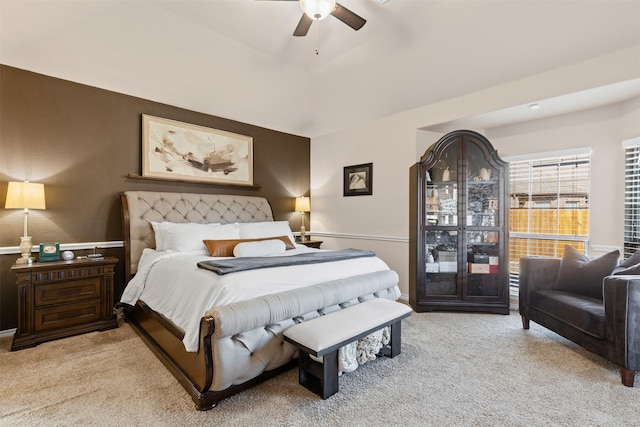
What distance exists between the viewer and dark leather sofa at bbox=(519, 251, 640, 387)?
83.0 inches

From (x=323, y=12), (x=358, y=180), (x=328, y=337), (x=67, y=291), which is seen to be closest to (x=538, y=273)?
(x=328, y=337)

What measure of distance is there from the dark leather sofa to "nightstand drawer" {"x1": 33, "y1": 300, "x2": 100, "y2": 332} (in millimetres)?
4422

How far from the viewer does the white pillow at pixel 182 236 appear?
10.9ft

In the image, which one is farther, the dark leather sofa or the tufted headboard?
the tufted headboard

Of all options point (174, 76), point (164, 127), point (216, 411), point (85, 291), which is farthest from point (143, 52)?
point (216, 411)

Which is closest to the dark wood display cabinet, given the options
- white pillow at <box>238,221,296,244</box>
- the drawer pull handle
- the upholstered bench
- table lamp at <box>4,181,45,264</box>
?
the upholstered bench

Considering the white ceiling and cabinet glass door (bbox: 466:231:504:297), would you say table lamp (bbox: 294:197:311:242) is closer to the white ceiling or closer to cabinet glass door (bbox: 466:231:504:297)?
the white ceiling

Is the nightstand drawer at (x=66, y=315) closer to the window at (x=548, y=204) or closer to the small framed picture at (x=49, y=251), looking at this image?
the small framed picture at (x=49, y=251)

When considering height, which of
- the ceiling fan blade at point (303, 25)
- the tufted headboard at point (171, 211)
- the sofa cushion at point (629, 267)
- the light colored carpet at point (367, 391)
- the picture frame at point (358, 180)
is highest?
the ceiling fan blade at point (303, 25)

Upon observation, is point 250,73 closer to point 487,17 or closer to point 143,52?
point 143,52

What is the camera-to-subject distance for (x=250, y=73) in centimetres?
402

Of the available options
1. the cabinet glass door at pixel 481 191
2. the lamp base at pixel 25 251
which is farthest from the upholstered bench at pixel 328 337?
the lamp base at pixel 25 251

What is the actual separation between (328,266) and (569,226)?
316 cm

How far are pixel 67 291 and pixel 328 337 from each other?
268 centimetres
